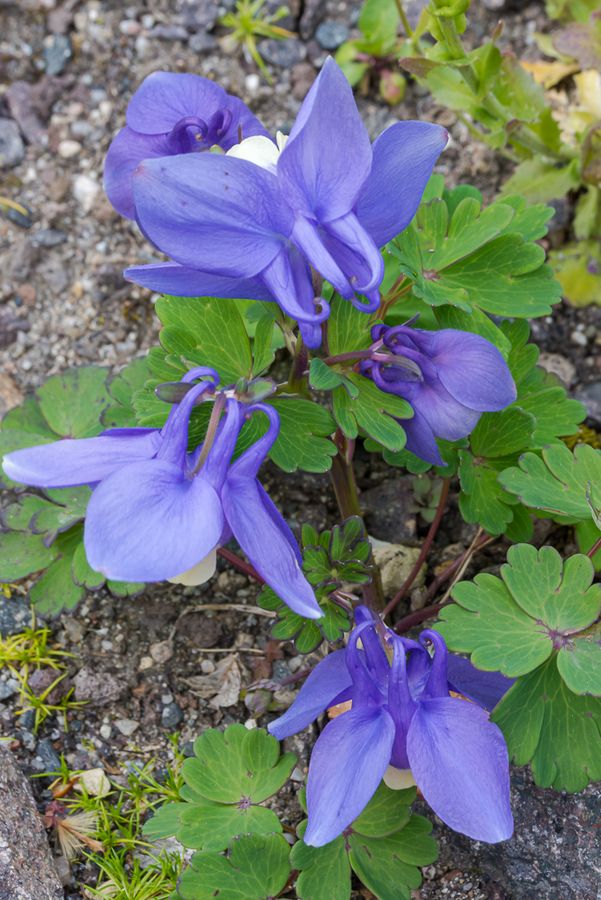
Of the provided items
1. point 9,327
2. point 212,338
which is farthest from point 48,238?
point 212,338

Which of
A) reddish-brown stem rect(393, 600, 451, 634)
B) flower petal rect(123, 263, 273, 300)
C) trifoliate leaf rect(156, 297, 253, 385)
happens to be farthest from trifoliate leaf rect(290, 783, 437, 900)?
flower petal rect(123, 263, 273, 300)

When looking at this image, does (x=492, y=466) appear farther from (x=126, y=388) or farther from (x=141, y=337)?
(x=141, y=337)

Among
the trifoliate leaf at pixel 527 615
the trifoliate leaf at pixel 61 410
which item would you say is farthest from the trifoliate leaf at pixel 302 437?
the trifoliate leaf at pixel 61 410

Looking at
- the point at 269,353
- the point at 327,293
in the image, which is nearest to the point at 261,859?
the point at 269,353

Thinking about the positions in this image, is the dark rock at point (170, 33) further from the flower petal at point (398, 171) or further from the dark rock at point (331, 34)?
the flower petal at point (398, 171)

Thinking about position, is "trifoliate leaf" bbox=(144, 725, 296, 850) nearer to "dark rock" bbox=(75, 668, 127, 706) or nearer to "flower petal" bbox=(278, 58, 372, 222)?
"dark rock" bbox=(75, 668, 127, 706)

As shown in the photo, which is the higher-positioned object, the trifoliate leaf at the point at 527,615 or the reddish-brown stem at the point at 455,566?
the trifoliate leaf at the point at 527,615

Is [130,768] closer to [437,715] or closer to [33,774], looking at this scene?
[33,774]
